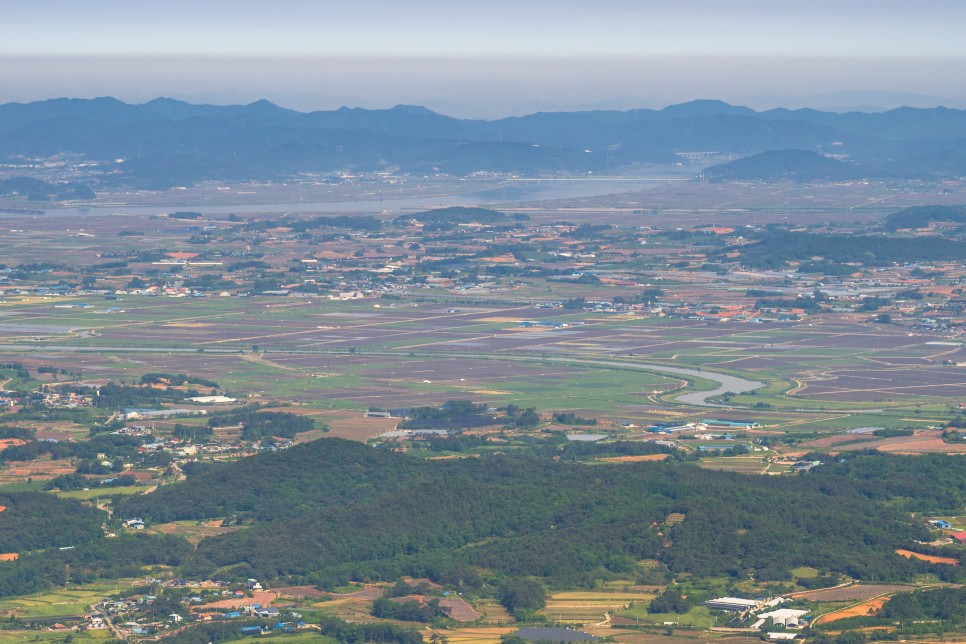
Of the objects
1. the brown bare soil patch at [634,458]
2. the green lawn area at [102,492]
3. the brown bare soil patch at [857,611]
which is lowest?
the brown bare soil patch at [634,458]

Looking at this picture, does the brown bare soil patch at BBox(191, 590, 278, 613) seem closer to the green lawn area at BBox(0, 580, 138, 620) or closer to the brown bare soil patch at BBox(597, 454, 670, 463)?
the green lawn area at BBox(0, 580, 138, 620)

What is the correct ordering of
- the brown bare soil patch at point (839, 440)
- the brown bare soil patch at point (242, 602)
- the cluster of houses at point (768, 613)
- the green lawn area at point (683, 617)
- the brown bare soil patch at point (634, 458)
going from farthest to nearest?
the brown bare soil patch at point (839, 440) → the brown bare soil patch at point (634, 458) → the brown bare soil patch at point (242, 602) → the green lawn area at point (683, 617) → the cluster of houses at point (768, 613)

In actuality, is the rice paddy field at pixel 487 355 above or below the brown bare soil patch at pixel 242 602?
below

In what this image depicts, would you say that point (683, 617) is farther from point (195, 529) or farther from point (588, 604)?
point (195, 529)

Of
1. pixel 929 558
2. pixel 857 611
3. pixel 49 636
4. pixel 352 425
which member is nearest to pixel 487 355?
pixel 352 425

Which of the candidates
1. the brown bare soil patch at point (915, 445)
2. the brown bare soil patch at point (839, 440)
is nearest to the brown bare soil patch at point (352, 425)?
the brown bare soil patch at point (839, 440)

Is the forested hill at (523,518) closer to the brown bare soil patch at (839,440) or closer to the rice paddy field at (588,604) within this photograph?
the rice paddy field at (588,604)

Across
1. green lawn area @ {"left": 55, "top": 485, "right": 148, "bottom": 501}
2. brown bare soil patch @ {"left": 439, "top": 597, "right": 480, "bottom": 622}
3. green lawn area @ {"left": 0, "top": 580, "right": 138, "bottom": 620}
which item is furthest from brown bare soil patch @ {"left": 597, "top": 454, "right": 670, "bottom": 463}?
green lawn area @ {"left": 0, "top": 580, "right": 138, "bottom": 620}
